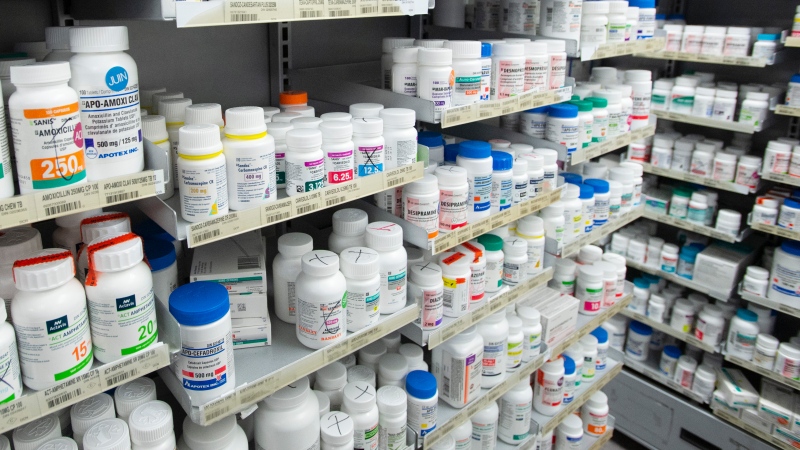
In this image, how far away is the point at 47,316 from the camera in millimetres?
1034

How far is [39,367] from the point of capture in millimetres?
1057

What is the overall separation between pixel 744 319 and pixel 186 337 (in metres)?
2.75

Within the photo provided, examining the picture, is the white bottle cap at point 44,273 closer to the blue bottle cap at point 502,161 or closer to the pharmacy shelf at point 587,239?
the blue bottle cap at point 502,161

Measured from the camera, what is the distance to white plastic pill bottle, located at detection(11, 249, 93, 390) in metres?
1.03

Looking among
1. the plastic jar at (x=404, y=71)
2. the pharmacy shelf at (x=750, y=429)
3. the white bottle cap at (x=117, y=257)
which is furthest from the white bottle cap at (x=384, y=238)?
the pharmacy shelf at (x=750, y=429)

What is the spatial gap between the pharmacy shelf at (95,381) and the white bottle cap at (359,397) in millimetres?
566

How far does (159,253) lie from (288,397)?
18.3 inches

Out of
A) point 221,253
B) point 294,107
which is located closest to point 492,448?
point 221,253

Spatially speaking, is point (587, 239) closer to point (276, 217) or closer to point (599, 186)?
point (599, 186)

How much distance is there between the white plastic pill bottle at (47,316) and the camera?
3.37ft

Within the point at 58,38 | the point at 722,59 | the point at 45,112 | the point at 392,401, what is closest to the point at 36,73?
the point at 45,112

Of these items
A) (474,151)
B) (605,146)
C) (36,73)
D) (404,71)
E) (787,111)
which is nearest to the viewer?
(36,73)

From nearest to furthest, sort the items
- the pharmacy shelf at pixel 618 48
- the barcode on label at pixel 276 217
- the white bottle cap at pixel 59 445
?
the white bottle cap at pixel 59 445, the barcode on label at pixel 276 217, the pharmacy shelf at pixel 618 48

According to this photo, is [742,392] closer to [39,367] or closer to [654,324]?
[654,324]
